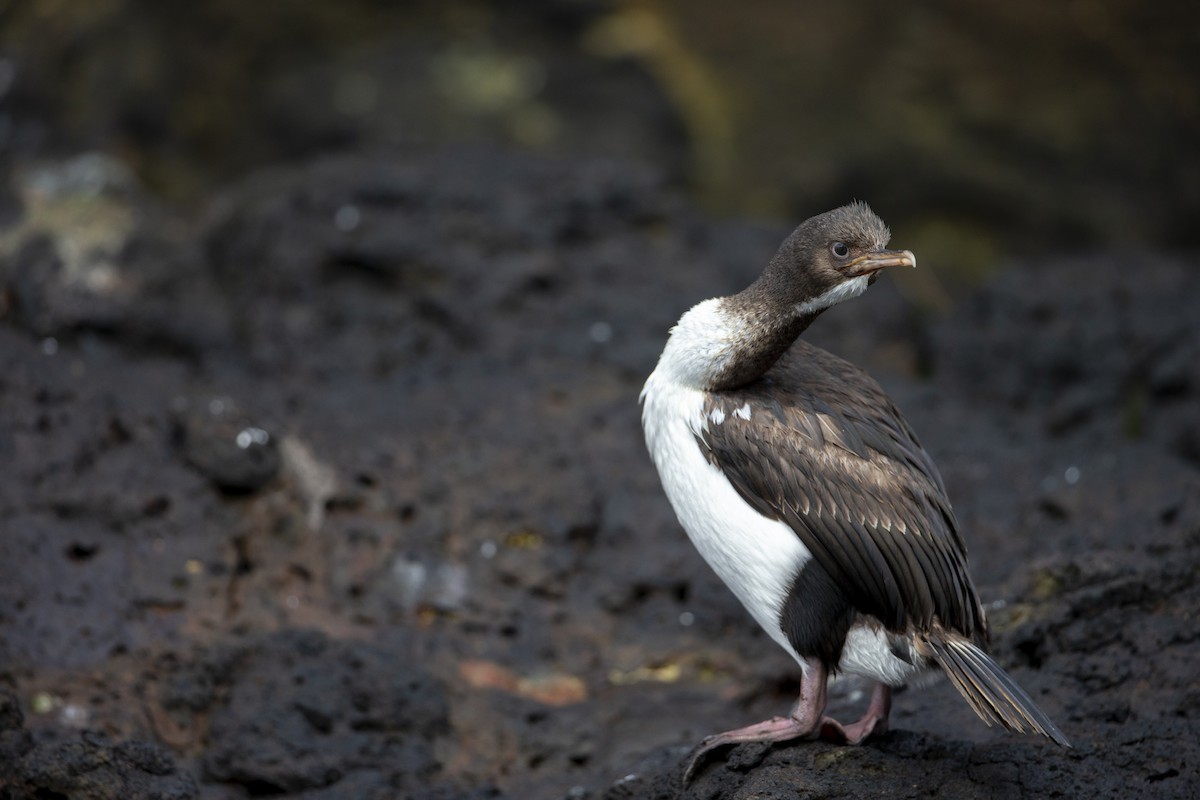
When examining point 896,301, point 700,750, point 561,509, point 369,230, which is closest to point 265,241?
point 369,230

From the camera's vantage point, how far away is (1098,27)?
10523 mm

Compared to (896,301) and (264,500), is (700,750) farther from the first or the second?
(896,301)

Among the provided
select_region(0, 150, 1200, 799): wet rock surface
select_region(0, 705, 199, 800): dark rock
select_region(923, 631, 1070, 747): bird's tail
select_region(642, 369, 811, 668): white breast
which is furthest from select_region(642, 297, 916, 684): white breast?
Result: select_region(0, 705, 199, 800): dark rock

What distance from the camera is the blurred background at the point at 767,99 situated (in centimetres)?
1052

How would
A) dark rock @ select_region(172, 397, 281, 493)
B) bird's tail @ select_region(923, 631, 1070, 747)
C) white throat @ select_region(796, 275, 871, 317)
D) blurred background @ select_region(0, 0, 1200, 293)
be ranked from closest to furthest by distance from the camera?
bird's tail @ select_region(923, 631, 1070, 747), white throat @ select_region(796, 275, 871, 317), dark rock @ select_region(172, 397, 281, 493), blurred background @ select_region(0, 0, 1200, 293)

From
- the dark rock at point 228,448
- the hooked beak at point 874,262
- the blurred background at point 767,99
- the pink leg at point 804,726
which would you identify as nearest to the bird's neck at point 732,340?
the hooked beak at point 874,262

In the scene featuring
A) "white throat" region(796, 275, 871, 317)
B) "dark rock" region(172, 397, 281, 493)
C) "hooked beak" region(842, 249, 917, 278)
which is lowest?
"dark rock" region(172, 397, 281, 493)

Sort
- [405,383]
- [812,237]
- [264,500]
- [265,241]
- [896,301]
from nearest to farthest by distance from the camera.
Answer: [812,237] → [264,500] → [405,383] → [265,241] → [896,301]

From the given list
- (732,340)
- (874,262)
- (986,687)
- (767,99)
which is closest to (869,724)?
(986,687)

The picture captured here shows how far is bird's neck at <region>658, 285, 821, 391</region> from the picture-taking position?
185 inches

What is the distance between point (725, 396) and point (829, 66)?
713cm

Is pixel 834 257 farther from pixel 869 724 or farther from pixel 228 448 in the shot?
pixel 228 448

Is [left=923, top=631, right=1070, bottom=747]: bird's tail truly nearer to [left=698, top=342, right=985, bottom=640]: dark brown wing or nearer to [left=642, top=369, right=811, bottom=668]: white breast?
[left=698, top=342, right=985, bottom=640]: dark brown wing

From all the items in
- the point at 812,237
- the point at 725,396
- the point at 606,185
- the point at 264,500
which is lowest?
the point at 264,500
